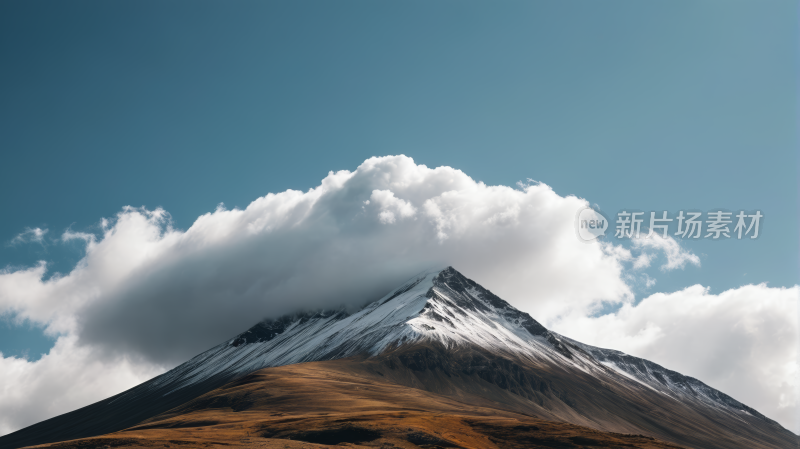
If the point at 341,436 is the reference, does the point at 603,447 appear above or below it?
below

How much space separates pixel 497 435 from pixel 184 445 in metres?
68.9

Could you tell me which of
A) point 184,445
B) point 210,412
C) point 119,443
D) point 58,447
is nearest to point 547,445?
point 184,445

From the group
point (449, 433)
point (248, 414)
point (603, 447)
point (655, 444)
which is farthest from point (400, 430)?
point (248, 414)

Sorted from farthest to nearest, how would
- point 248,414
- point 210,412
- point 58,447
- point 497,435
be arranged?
point 210,412, point 248,414, point 497,435, point 58,447

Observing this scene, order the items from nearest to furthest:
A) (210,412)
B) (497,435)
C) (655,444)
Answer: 1. (655,444)
2. (497,435)
3. (210,412)

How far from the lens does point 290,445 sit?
382 ft

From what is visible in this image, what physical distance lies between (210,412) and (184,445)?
245ft

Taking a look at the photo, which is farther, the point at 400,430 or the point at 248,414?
the point at 248,414

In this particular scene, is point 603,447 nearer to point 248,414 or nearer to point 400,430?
point 400,430

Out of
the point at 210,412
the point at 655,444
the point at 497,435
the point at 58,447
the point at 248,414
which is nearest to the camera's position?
the point at 58,447

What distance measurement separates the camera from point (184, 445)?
117m

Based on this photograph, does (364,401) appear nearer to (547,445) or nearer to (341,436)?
(341,436)

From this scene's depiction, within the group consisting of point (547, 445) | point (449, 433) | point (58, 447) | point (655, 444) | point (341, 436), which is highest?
point (58, 447)

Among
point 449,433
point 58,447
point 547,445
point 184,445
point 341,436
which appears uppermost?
point 58,447
